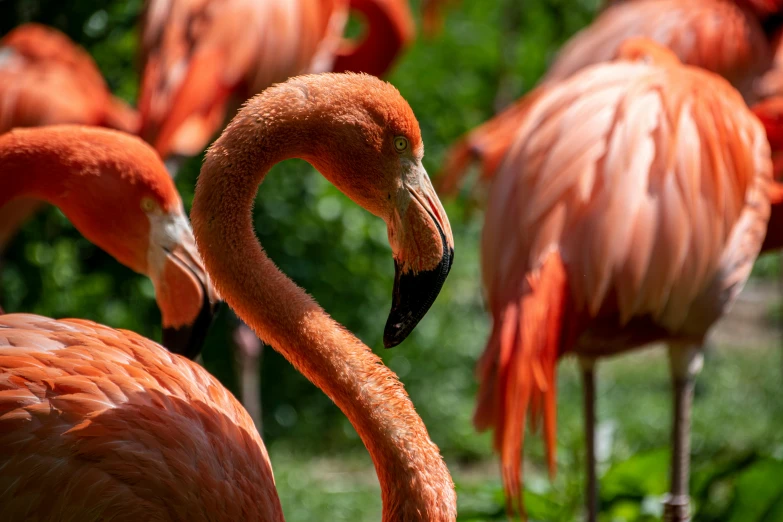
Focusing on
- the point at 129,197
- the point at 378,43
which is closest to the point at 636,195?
Answer: the point at 129,197

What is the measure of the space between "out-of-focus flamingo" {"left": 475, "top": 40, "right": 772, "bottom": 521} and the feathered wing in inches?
54.4

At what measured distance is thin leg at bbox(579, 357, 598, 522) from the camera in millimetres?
3127

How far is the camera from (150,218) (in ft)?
7.96

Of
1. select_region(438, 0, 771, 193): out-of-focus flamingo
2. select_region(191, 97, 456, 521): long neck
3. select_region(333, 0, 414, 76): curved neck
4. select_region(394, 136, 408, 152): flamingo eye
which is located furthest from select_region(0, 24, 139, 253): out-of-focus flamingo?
select_region(394, 136, 408, 152): flamingo eye

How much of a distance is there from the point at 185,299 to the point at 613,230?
3.80 ft

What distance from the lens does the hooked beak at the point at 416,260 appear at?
1.87 meters

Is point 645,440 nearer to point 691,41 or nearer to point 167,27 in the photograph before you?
point 691,41

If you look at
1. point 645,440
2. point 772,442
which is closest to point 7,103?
point 645,440

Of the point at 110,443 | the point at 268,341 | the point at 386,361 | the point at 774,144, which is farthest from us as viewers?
the point at 386,361

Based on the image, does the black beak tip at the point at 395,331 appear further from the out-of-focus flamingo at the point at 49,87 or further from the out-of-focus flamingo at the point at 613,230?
the out-of-focus flamingo at the point at 49,87

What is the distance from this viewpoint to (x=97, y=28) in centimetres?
465

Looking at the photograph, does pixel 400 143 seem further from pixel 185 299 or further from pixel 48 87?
pixel 48 87

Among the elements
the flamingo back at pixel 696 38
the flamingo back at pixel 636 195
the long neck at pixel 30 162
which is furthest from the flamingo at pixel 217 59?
the flamingo back at pixel 636 195

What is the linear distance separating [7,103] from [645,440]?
10.4 feet
